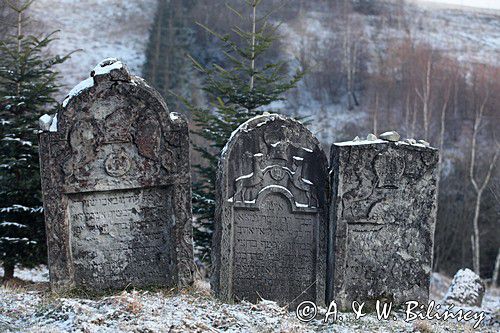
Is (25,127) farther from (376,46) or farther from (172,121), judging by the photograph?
(376,46)

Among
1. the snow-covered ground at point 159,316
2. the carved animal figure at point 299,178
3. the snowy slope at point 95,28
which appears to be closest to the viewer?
the snow-covered ground at point 159,316

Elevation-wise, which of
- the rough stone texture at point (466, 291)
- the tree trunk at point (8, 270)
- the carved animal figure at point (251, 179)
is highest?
the carved animal figure at point (251, 179)

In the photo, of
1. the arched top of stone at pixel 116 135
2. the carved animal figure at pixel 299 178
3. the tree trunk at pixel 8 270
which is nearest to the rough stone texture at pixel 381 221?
the carved animal figure at pixel 299 178

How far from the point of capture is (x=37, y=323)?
6.21 m

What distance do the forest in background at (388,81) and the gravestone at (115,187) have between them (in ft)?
51.7

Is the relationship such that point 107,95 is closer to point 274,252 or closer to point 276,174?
point 276,174

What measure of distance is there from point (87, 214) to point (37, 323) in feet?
6.08

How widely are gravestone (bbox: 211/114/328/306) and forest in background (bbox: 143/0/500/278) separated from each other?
47.6 feet

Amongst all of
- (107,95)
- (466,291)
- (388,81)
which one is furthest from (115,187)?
(388,81)

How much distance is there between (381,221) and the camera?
28.6ft

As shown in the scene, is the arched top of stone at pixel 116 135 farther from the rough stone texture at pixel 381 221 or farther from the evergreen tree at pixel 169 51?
the evergreen tree at pixel 169 51

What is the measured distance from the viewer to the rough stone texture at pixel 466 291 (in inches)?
479

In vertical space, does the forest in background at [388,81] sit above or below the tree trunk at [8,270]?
above

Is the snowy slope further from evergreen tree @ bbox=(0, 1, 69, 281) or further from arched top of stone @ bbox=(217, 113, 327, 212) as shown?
arched top of stone @ bbox=(217, 113, 327, 212)
